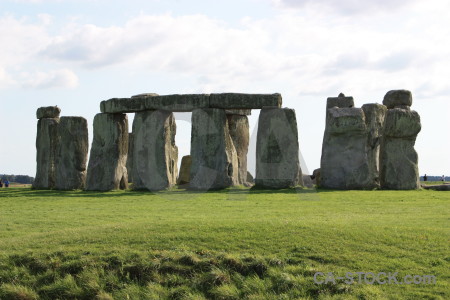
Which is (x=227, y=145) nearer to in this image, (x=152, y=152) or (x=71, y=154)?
(x=152, y=152)

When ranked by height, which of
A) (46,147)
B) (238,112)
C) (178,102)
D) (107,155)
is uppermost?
(238,112)

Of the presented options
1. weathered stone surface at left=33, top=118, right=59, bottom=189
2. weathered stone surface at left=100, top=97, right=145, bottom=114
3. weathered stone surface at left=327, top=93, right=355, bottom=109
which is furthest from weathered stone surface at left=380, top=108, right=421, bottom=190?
weathered stone surface at left=33, top=118, right=59, bottom=189

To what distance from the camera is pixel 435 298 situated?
10.4m

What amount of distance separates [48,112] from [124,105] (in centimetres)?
422

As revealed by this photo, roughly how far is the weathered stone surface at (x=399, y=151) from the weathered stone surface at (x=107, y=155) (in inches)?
381

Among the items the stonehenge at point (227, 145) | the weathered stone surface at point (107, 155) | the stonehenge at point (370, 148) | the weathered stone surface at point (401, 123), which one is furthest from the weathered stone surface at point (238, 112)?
the weathered stone surface at point (401, 123)

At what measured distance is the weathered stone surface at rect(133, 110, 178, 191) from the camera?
25547 mm

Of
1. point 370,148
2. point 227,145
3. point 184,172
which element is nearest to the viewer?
point 370,148

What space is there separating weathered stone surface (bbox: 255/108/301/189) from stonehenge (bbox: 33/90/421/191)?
3 centimetres

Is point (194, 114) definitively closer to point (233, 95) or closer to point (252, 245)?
point (233, 95)

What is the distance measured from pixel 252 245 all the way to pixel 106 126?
14774 millimetres

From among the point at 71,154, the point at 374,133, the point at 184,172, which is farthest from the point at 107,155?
the point at 374,133

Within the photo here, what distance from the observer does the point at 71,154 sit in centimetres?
2675

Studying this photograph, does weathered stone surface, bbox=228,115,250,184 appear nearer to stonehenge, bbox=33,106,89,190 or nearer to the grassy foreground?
stonehenge, bbox=33,106,89,190
